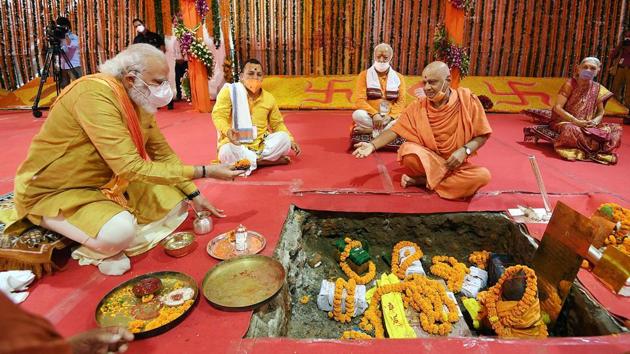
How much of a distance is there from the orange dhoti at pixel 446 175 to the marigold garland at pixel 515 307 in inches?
41.0

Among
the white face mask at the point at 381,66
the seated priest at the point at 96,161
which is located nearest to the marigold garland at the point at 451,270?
the seated priest at the point at 96,161

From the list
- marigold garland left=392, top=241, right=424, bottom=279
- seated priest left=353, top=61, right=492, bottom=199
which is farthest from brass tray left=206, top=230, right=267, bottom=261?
marigold garland left=392, top=241, right=424, bottom=279

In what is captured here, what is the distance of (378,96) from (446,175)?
192cm

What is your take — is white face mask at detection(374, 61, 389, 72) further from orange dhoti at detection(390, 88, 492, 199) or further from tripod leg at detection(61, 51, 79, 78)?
tripod leg at detection(61, 51, 79, 78)

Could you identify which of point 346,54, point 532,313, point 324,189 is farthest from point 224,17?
point 532,313

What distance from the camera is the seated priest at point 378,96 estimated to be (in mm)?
4926

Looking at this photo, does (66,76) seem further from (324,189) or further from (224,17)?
(324,189)

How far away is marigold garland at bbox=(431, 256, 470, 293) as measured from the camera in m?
3.10

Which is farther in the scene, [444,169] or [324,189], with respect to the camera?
[324,189]

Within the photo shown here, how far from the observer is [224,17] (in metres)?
8.99

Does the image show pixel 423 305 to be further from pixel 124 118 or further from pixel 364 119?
pixel 364 119

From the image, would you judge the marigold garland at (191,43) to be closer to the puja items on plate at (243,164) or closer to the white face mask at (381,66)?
the white face mask at (381,66)

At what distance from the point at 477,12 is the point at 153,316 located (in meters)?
9.26

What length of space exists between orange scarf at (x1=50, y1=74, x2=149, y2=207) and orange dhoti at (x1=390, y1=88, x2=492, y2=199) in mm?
2210
